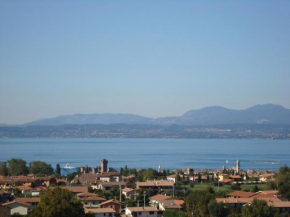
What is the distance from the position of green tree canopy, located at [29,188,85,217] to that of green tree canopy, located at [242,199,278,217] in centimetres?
522

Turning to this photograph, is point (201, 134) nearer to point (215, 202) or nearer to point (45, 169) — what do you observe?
point (45, 169)

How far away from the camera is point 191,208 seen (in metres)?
20.2

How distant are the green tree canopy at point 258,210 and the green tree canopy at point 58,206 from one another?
5223 mm

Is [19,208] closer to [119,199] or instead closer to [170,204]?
[119,199]

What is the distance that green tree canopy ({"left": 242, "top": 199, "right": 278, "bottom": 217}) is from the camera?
1797cm

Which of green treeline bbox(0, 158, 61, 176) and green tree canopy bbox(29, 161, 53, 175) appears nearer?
green treeline bbox(0, 158, 61, 176)

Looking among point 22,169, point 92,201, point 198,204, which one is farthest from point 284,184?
point 22,169

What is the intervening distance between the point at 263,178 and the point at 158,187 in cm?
1031

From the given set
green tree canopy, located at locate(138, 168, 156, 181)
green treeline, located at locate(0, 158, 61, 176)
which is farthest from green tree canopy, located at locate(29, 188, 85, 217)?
green treeline, located at locate(0, 158, 61, 176)

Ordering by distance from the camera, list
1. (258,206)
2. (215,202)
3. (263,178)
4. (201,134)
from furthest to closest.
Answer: (201,134)
(263,178)
(215,202)
(258,206)

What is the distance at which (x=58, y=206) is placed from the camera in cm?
1574

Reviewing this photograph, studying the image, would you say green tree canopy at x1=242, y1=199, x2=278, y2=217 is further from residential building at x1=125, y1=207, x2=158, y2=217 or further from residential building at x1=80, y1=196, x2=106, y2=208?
residential building at x1=80, y1=196, x2=106, y2=208

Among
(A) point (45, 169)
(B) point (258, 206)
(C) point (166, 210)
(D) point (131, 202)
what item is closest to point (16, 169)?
(A) point (45, 169)

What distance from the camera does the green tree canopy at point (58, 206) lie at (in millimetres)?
15711
